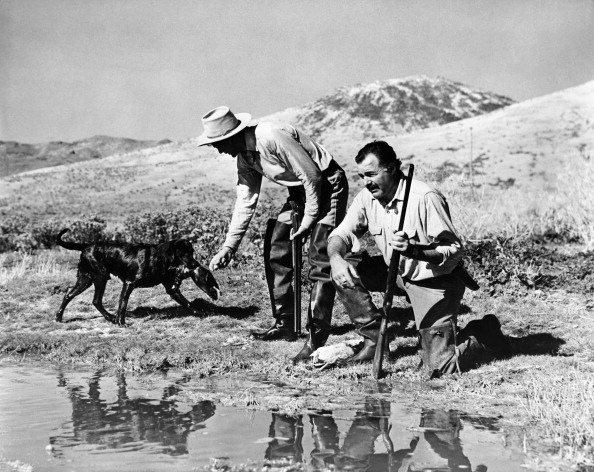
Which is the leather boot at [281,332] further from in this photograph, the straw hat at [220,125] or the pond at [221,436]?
the straw hat at [220,125]

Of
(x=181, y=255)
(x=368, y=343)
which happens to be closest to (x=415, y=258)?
(x=368, y=343)

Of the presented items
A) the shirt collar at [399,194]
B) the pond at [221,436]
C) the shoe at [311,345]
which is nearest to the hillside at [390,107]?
the shoe at [311,345]

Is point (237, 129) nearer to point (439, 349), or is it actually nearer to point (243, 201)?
point (243, 201)

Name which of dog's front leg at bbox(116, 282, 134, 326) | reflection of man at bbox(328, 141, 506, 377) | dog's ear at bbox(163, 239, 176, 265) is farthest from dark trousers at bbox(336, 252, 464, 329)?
dog's front leg at bbox(116, 282, 134, 326)

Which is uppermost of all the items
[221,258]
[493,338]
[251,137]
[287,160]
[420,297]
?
[251,137]

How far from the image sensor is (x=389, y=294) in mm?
5594

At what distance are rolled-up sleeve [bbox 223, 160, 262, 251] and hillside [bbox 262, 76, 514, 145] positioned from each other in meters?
64.6

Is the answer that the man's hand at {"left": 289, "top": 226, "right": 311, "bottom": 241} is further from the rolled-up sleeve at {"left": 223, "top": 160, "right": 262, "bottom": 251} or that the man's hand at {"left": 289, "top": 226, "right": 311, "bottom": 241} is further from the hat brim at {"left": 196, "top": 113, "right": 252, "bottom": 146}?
the hat brim at {"left": 196, "top": 113, "right": 252, "bottom": 146}

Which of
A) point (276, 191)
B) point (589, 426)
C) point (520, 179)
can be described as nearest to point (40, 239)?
point (589, 426)

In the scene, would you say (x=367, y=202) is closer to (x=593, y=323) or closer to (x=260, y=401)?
(x=260, y=401)

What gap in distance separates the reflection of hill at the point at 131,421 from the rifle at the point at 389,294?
1.35 m

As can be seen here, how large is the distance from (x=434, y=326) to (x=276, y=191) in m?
→ 26.5

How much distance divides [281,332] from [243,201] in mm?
1342

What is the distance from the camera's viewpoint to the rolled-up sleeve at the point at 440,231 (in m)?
5.49
